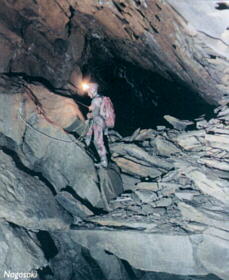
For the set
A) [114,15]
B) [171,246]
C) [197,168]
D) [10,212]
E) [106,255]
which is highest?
[114,15]

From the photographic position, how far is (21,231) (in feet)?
28.3

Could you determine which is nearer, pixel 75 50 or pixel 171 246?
pixel 171 246

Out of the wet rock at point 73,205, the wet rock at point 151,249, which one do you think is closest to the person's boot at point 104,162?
the wet rock at point 73,205

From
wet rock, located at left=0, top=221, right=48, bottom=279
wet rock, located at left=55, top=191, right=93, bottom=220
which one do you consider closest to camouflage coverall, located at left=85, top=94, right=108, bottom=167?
wet rock, located at left=55, top=191, right=93, bottom=220

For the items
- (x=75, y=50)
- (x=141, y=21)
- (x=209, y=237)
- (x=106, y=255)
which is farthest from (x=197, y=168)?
(x=75, y=50)

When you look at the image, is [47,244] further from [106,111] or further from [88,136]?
[106,111]

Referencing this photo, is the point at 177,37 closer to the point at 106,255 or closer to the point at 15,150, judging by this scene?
the point at 15,150

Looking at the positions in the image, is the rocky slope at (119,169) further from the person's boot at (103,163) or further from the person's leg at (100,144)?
the person's leg at (100,144)

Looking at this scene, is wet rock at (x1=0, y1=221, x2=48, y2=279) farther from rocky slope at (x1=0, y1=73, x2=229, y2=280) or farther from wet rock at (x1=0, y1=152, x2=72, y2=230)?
wet rock at (x1=0, y1=152, x2=72, y2=230)

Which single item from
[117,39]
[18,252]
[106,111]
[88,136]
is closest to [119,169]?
[88,136]

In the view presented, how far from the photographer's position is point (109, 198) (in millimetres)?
9703

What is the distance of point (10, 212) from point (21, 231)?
0.67m

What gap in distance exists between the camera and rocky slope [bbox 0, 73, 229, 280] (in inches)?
324

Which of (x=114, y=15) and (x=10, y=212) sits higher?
(x=114, y=15)
